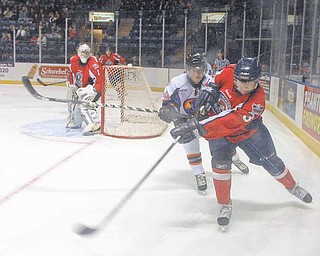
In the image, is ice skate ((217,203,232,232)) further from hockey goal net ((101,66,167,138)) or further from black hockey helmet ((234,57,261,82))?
hockey goal net ((101,66,167,138))

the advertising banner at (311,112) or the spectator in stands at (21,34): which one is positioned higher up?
the spectator in stands at (21,34)

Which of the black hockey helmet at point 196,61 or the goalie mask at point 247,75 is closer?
the goalie mask at point 247,75

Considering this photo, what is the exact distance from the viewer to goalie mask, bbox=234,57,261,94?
7.80 ft

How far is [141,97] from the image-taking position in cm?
568

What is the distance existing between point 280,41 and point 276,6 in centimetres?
78

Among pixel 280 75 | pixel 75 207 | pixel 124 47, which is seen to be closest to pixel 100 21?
pixel 124 47

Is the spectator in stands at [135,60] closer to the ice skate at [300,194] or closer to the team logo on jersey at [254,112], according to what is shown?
the ice skate at [300,194]

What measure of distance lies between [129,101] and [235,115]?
324 centimetres

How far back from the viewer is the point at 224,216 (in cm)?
244

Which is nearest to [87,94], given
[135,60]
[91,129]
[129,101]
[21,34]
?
[91,129]

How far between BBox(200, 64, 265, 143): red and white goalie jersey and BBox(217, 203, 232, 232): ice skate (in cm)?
34

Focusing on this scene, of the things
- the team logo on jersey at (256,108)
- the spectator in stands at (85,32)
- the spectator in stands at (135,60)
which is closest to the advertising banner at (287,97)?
the team logo on jersey at (256,108)

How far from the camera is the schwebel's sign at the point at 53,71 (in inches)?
439

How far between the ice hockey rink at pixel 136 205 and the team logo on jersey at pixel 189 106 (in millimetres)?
497
